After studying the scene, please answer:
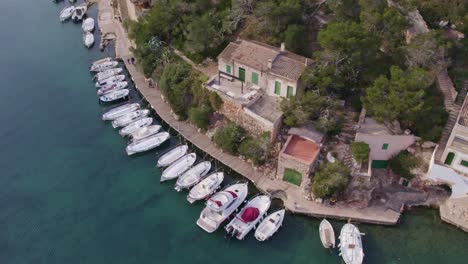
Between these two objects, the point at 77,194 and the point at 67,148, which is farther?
the point at 67,148

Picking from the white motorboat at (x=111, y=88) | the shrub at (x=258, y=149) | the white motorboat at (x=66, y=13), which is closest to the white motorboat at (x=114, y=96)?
the white motorboat at (x=111, y=88)

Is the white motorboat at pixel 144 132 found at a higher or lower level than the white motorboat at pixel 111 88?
lower

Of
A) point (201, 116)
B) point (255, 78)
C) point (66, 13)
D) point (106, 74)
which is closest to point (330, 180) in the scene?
point (255, 78)

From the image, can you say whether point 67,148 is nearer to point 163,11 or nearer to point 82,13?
point 163,11

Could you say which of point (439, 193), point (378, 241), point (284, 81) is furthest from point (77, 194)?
point (439, 193)

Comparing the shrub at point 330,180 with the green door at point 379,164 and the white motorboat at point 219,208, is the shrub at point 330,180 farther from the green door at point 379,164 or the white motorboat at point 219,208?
the white motorboat at point 219,208
